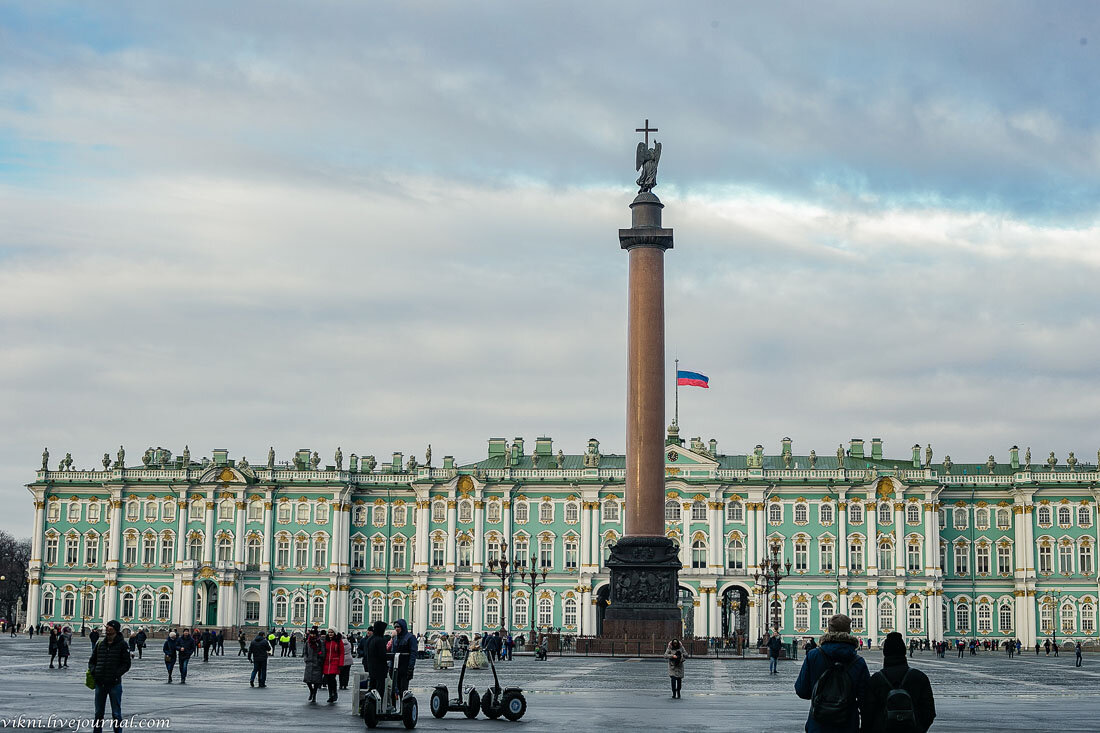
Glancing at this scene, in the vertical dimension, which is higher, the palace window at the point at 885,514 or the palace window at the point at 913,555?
the palace window at the point at 885,514

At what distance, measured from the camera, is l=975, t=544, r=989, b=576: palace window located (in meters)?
105

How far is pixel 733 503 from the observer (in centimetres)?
10538

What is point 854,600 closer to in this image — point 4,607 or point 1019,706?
point 1019,706

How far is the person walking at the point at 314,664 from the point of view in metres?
30.6

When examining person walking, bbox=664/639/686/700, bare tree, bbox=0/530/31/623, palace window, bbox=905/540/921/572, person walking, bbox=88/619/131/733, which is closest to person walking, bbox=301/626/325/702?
person walking, bbox=664/639/686/700

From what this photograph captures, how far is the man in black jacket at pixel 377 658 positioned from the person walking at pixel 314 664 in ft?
22.8

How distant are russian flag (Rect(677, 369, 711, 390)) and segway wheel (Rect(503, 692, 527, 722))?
60.7m

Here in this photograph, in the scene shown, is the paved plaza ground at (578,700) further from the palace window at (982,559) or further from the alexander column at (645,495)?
the palace window at (982,559)

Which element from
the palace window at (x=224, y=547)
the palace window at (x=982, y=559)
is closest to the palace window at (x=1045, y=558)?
the palace window at (x=982, y=559)

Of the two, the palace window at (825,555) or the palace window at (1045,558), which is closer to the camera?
the palace window at (1045,558)

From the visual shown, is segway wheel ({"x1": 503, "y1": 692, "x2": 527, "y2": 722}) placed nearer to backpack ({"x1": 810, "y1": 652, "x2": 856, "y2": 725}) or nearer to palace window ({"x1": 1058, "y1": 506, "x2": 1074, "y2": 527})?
backpack ({"x1": 810, "y1": 652, "x2": 856, "y2": 725})

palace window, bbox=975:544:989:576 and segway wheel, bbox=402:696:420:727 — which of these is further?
palace window, bbox=975:544:989:576

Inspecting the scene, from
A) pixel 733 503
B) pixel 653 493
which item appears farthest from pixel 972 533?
pixel 653 493

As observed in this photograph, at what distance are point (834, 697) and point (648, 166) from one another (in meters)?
54.0
